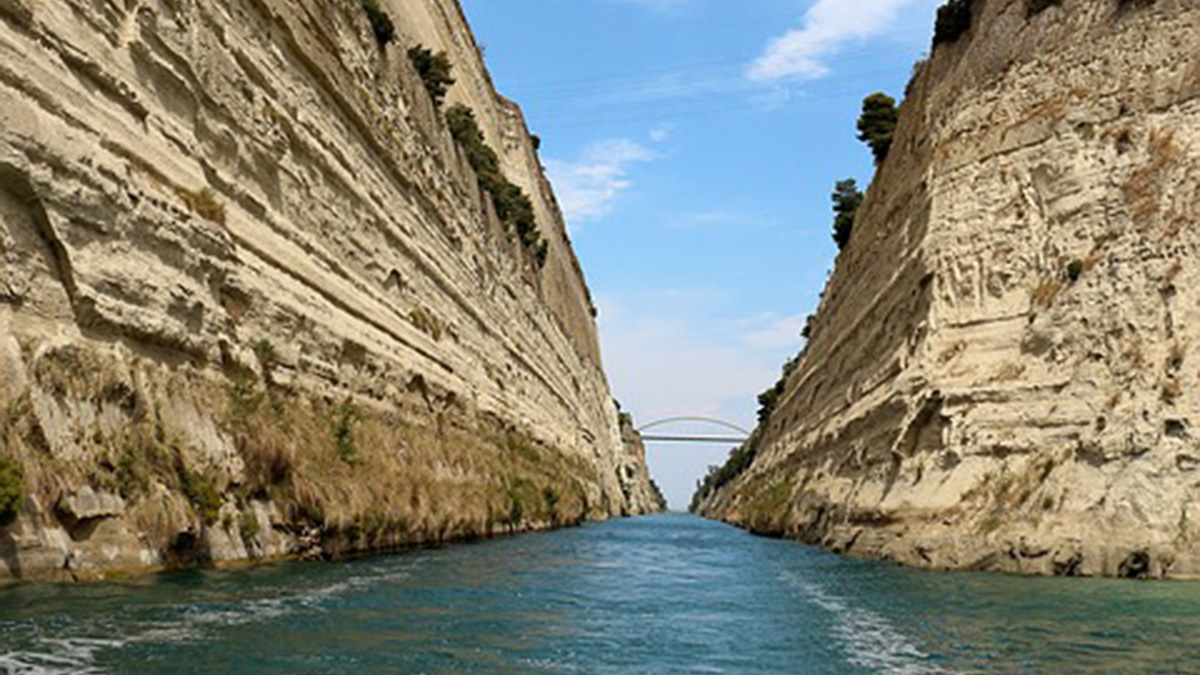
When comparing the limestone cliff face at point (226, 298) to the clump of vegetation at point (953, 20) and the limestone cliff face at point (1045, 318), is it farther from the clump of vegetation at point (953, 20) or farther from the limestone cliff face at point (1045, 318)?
the clump of vegetation at point (953, 20)

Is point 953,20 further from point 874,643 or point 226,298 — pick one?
point 874,643

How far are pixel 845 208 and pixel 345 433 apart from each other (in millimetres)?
39415

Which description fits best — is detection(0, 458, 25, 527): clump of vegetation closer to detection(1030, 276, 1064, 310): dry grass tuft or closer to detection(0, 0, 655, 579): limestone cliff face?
detection(0, 0, 655, 579): limestone cliff face

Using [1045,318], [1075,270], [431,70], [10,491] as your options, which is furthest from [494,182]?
[10,491]

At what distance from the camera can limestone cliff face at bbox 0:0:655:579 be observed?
1053 cm

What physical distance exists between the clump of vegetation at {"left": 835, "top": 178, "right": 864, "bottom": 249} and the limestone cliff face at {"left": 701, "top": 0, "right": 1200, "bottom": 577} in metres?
19.3

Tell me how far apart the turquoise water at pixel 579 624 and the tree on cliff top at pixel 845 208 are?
31.0 meters

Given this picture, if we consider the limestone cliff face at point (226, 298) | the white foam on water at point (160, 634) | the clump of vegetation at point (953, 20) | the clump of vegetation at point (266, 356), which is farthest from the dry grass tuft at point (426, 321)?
the clump of vegetation at point (953, 20)

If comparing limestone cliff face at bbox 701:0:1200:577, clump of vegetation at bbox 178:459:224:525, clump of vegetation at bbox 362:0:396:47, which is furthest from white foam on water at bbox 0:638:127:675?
clump of vegetation at bbox 362:0:396:47

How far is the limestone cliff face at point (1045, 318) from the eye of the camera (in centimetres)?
1620

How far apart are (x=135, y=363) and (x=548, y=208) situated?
54.3 m

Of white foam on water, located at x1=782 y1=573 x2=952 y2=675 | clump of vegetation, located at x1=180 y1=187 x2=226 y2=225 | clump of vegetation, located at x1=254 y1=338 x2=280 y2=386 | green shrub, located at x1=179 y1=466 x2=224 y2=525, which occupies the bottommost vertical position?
white foam on water, located at x1=782 y1=573 x2=952 y2=675

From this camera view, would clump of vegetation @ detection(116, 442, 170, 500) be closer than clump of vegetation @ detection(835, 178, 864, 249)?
Yes

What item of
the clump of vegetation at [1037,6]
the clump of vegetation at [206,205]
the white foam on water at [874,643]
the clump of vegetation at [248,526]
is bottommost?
the white foam on water at [874,643]
